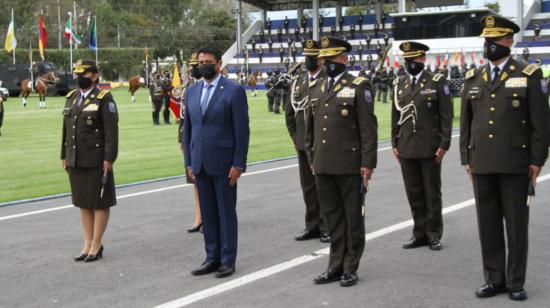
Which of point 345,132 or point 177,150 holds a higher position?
point 345,132

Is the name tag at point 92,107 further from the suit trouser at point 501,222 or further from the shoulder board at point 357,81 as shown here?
the suit trouser at point 501,222

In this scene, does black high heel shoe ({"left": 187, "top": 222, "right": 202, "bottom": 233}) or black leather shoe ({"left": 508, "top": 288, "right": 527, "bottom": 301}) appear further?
black high heel shoe ({"left": 187, "top": 222, "right": 202, "bottom": 233})

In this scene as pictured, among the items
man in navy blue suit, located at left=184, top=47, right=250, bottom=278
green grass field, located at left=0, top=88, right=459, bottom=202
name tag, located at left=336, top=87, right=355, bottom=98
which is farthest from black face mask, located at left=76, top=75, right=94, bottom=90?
green grass field, located at left=0, top=88, right=459, bottom=202

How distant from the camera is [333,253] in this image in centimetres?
711

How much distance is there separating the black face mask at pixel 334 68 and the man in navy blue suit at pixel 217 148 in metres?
0.82

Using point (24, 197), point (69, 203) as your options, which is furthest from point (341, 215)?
point (24, 197)

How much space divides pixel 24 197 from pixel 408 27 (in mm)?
44497

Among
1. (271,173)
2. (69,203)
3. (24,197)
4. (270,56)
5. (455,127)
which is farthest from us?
(270,56)

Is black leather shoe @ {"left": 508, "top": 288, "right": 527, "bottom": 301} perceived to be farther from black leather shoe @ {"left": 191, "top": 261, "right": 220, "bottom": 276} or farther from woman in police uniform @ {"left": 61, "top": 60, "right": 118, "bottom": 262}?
woman in police uniform @ {"left": 61, "top": 60, "right": 118, "bottom": 262}

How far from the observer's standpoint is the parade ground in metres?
6.56

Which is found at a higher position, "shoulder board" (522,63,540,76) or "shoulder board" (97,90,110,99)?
"shoulder board" (522,63,540,76)

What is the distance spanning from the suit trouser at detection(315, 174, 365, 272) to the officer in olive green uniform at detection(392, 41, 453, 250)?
1.42 m

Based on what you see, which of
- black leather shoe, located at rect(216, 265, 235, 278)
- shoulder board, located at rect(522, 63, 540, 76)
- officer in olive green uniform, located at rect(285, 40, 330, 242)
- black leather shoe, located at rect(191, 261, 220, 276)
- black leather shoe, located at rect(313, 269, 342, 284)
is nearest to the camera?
shoulder board, located at rect(522, 63, 540, 76)

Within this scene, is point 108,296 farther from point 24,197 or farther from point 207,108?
point 24,197
